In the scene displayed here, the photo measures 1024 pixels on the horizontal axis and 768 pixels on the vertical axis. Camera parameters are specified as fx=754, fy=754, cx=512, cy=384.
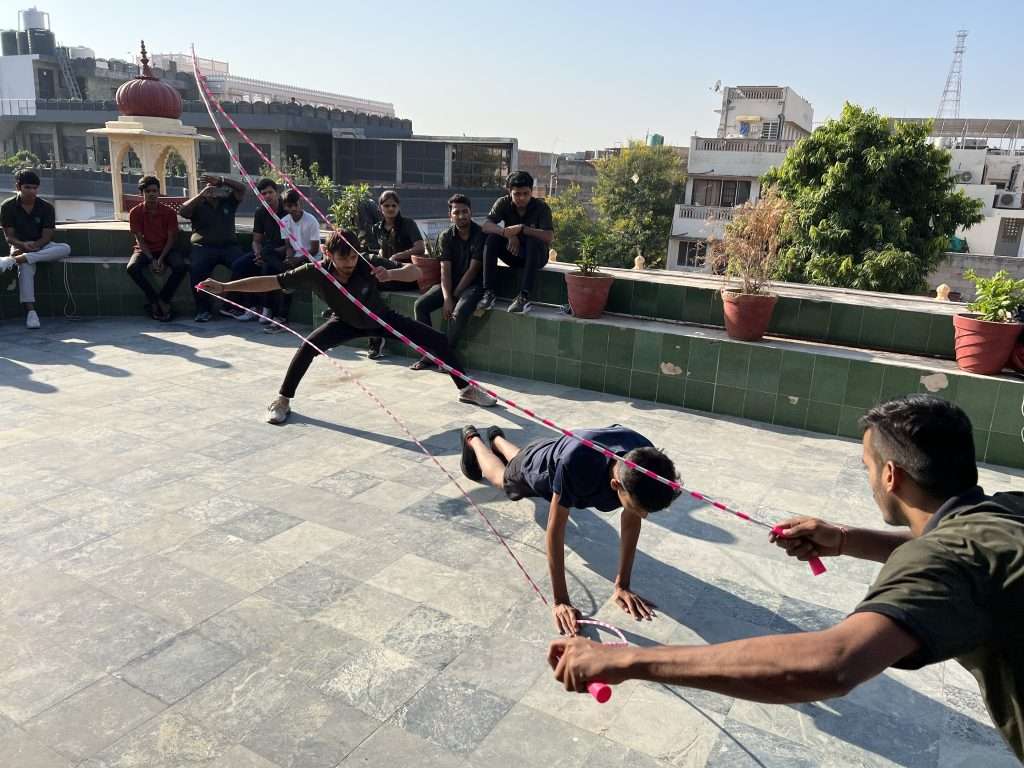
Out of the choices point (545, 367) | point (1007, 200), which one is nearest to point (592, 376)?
point (545, 367)

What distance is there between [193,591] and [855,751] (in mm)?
2955

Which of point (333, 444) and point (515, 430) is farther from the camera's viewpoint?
point (515, 430)

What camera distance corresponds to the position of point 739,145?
33188 millimetres

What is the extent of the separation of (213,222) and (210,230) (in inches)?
4.4

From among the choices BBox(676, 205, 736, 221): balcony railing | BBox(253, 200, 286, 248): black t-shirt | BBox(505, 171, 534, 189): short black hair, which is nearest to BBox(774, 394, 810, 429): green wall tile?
BBox(505, 171, 534, 189): short black hair

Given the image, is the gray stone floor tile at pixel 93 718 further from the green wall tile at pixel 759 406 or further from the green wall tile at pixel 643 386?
the green wall tile at pixel 759 406

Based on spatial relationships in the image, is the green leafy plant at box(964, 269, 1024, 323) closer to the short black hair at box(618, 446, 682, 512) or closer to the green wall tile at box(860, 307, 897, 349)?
the green wall tile at box(860, 307, 897, 349)

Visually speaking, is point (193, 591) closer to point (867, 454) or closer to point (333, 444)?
point (333, 444)

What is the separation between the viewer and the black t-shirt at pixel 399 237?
8672mm

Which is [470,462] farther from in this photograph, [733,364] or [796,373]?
[796,373]

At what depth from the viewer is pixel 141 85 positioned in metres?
12.6

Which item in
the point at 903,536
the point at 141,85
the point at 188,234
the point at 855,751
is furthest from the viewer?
the point at 141,85

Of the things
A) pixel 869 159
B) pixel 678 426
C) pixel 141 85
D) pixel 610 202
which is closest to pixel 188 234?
pixel 141 85

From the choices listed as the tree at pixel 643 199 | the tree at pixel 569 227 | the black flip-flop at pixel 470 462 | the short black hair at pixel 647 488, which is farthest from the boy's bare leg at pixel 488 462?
the tree at pixel 569 227
